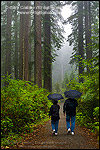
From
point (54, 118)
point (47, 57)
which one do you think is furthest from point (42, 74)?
point (54, 118)

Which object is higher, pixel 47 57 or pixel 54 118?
pixel 47 57

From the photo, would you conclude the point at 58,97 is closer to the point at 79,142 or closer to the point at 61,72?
the point at 79,142

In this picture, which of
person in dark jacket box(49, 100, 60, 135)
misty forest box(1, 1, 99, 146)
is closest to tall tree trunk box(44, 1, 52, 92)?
misty forest box(1, 1, 99, 146)

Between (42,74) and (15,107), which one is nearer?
(15,107)

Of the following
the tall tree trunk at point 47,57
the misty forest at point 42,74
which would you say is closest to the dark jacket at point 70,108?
the misty forest at point 42,74

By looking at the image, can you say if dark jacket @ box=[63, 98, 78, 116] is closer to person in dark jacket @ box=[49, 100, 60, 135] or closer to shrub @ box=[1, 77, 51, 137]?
person in dark jacket @ box=[49, 100, 60, 135]

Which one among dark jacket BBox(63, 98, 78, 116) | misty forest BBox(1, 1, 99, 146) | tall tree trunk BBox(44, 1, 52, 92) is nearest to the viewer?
misty forest BBox(1, 1, 99, 146)

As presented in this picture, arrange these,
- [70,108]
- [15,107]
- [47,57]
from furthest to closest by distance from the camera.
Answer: [47,57]
[70,108]
[15,107]

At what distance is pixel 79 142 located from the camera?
5832mm

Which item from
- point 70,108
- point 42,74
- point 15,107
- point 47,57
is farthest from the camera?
point 42,74

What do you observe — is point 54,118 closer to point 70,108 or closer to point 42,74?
point 70,108

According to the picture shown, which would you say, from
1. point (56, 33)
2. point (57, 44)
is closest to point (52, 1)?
point (56, 33)

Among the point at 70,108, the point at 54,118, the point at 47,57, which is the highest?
the point at 47,57

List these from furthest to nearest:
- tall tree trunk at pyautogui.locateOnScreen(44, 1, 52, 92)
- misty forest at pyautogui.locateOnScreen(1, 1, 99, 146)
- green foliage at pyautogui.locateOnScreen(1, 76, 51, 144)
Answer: tall tree trunk at pyautogui.locateOnScreen(44, 1, 52, 92), misty forest at pyautogui.locateOnScreen(1, 1, 99, 146), green foliage at pyautogui.locateOnScreen(1, 76, 51, 144)
